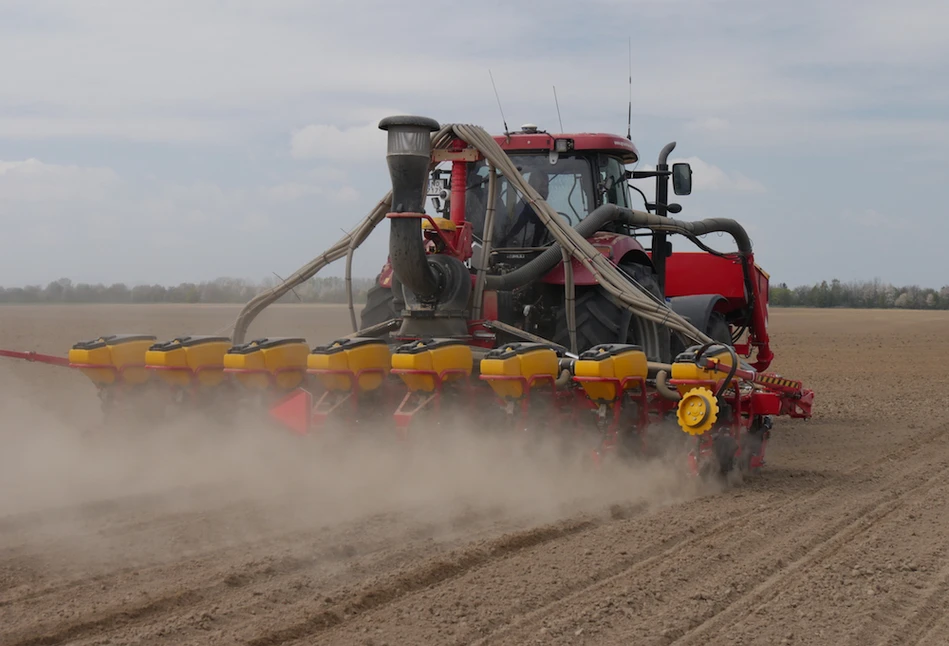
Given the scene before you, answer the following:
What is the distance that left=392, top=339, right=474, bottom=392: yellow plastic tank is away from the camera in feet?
21.1

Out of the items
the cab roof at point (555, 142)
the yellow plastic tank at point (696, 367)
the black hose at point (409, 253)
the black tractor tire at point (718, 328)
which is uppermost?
the cab roof at point (555, 142)

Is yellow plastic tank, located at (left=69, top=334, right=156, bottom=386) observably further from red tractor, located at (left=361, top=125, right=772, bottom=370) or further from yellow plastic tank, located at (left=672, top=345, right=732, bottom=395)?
yellow plastic tank, located at (left=672, top=345, right=732, bottom=395)

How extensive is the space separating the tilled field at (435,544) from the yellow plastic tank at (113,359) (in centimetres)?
40

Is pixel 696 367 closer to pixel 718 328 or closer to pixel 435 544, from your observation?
pixel 435 544

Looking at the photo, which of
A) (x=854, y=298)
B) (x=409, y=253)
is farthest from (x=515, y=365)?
(x=854, y=298)

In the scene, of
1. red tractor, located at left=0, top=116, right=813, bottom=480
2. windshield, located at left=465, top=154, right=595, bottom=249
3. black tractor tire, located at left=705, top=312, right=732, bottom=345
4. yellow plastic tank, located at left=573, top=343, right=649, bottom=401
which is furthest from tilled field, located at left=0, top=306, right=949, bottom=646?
windshield, located at left=465, top=154, right=595, bottom=249

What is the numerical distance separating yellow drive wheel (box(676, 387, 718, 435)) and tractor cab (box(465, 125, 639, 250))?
209 centimetres

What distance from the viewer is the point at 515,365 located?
248 inches

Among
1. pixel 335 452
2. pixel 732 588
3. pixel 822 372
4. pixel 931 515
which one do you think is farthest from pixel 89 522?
pixel 822 372

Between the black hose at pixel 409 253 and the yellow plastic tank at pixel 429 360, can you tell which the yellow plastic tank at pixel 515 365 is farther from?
the black hose at pixel 409 253

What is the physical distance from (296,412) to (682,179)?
4014 millimetres

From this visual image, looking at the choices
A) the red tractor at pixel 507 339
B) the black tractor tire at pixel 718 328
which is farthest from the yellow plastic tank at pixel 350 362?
the black tractor tire at pixel 718 328

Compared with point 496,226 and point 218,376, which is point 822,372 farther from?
point 218,376

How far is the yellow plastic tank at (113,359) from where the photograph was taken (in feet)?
24.1
